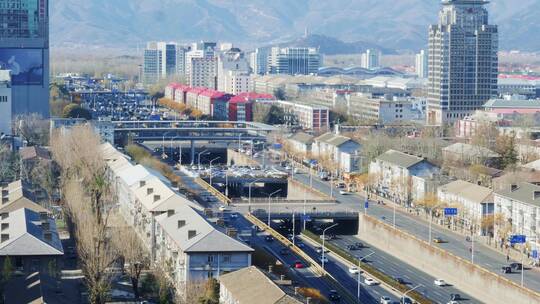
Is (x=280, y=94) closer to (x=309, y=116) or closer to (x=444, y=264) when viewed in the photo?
(x=309, y=116)

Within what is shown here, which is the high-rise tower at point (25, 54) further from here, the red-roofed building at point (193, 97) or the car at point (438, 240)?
the car at point (438, 240)

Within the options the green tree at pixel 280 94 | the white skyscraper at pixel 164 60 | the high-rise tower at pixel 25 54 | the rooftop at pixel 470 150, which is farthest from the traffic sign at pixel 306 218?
the white skyscraper at pixel 164 60

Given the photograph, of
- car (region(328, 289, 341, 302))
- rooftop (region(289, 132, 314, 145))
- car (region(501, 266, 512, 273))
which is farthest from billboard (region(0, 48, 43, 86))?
car (region(328, 289, 341, 302))

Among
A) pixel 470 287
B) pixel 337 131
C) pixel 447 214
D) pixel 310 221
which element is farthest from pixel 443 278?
pixel 337 131

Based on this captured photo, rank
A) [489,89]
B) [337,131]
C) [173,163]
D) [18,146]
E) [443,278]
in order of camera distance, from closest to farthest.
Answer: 1. [443,278]
2. [18,146]
3. [173,163]
4. [337,131]
5. [489,89]

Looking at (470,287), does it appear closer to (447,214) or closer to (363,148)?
(447,214)

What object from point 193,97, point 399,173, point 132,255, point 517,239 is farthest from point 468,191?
point 193,97
